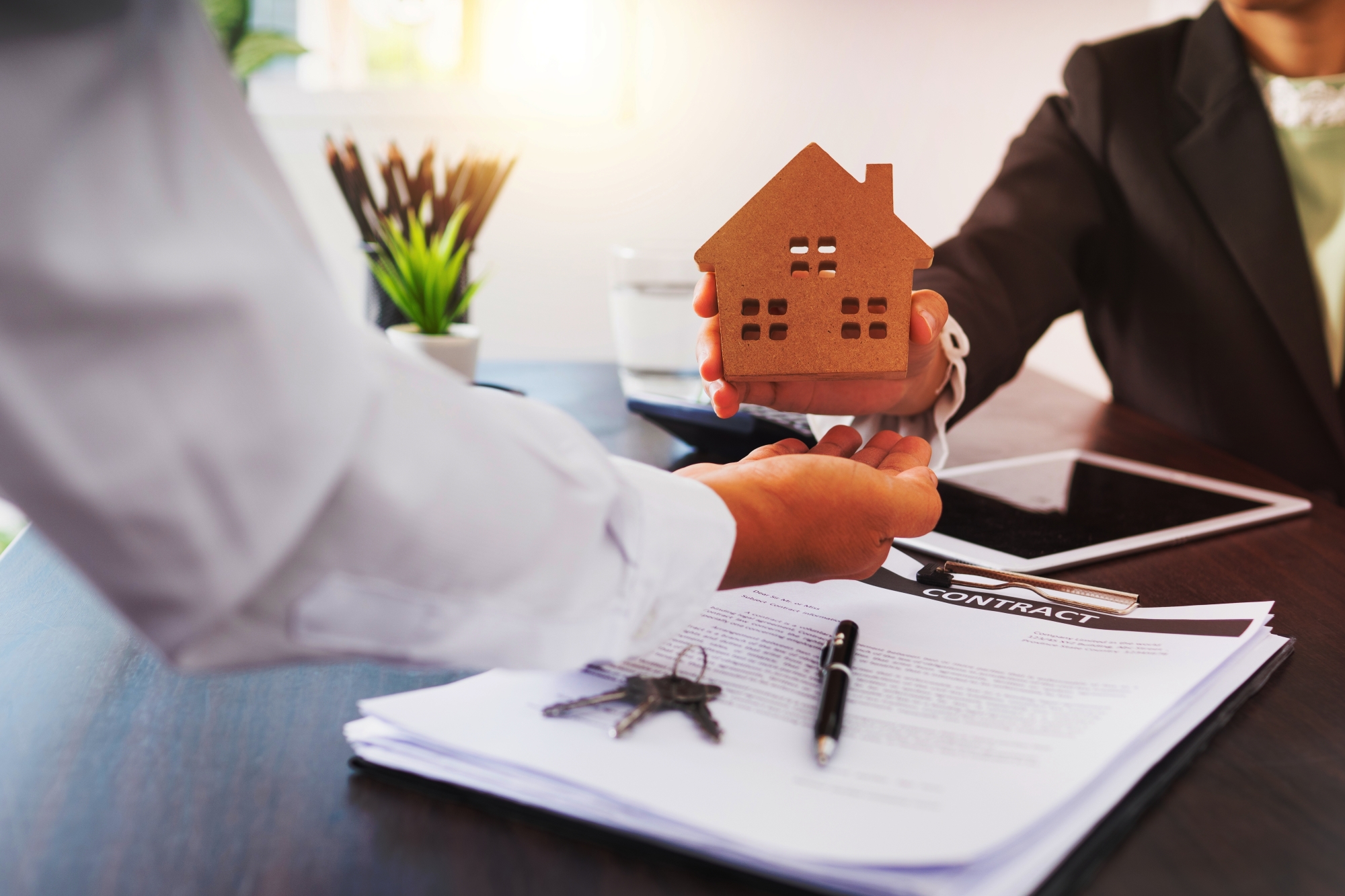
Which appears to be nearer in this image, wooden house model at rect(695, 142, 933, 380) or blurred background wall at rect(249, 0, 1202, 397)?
wooden house model at rect(695, 142, 933, 380)

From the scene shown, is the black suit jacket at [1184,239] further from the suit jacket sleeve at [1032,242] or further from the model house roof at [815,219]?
the model house roof at [815,219]

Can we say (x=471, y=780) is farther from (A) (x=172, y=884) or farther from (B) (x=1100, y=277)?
(B) (x=1100, y=277)

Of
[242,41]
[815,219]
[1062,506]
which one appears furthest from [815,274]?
[242,41]

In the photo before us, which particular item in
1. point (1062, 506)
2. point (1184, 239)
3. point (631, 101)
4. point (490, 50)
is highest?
point (490, 50)

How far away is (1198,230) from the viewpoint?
125 cm

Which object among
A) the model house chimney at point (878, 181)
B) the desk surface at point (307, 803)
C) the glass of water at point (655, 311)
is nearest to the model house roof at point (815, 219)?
the model house chimney at point (878, 181)

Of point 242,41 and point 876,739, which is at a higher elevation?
point 242,41

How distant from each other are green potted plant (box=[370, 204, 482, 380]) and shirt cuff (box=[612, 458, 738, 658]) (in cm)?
61

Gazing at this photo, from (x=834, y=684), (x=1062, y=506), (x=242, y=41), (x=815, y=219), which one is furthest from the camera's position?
(x=242, y=41)

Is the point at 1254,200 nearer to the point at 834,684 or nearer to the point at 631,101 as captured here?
the point at 834,684

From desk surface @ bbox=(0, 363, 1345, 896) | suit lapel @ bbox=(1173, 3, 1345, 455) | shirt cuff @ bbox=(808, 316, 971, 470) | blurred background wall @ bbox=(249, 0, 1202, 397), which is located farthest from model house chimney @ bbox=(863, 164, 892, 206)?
blurred background wall @ bbox=(249, 0, 1202, 397)

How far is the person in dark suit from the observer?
46.1 inches

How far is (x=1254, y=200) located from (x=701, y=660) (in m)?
1.15

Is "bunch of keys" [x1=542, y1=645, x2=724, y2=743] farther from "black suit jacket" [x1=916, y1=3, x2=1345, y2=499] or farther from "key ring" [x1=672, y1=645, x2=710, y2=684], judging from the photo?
"black suit jacket" [x1=916, y1=3, x2=1345, y2=499]
